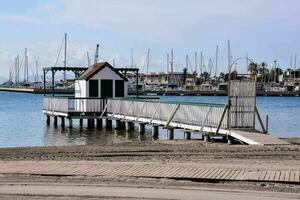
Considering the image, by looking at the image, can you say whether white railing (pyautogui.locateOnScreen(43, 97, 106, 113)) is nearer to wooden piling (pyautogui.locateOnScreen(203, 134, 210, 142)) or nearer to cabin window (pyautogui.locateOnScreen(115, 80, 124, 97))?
cabin window (pyautogui.locateOnScreen(115, 80, 124, 97))

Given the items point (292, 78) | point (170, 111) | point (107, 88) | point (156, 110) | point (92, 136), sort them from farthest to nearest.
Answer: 1. point (292, 78)
2. point (107, 88)
3. point (92, 136)
4. point (156, 110)
5. point (170, 111)

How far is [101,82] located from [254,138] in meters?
21.1

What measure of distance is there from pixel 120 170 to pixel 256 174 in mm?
3179

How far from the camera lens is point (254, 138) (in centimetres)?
2436

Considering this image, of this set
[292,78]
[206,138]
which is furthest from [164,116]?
[292,78]

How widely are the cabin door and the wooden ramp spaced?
19.0 meters

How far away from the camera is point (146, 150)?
21562 millimetres

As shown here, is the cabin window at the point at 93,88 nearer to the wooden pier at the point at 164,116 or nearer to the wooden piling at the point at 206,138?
the wooden pier at the point at 164,116

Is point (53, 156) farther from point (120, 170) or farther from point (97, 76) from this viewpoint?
point (97, 76)

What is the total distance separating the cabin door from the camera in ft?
145

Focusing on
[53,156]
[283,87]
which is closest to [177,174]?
[53,156]

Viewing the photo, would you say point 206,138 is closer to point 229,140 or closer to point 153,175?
point 229,140

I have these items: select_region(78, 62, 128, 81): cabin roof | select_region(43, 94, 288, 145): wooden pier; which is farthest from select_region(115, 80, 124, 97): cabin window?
select_region(43, 94, 288, 145): wooden pier

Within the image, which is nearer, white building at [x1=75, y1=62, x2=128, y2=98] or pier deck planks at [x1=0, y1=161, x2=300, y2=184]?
pier deck planks at [x1=0, y1=161, x2=300, y2=184]
